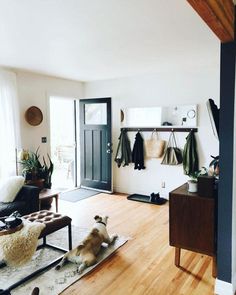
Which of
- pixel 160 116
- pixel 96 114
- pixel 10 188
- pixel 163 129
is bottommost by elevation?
pixel 10 188

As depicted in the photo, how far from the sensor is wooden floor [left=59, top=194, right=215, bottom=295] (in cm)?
221

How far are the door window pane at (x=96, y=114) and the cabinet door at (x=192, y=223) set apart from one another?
127 inches

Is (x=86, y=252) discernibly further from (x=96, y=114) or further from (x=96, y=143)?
(x=96, y=114)

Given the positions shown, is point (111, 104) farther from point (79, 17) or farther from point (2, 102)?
point (79, 17)

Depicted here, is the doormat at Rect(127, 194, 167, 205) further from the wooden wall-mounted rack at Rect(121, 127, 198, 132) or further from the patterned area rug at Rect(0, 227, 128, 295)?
the patterned area rug at Rect(0, 227, 128, 295)

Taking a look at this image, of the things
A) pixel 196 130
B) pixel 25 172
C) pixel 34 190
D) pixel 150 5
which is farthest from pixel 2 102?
pixel 196 130

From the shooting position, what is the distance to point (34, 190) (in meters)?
3.46

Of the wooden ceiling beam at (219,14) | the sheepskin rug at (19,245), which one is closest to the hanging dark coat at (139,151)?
the sheepskin rug at (19,245)

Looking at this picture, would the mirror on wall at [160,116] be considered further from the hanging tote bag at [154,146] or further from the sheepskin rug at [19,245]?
the sheepskin rug at [19,245]

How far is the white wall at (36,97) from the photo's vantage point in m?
4.48

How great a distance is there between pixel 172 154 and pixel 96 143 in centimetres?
172

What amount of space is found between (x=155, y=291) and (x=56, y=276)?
92 centimetres

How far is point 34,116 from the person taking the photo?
461 centimetres

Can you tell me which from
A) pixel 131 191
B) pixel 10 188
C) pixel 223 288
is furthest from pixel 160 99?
pixel 223 288
